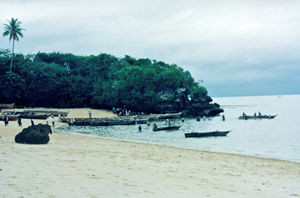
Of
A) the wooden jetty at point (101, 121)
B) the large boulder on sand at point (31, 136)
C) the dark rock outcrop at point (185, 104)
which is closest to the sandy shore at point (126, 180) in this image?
the large boulder on sand at point (31, 136)

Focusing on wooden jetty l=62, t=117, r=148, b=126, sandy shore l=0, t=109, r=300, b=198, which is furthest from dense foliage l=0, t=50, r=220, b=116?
sandy shore l=0, t=109, r=300, b=198

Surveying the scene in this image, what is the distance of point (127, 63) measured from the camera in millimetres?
110562

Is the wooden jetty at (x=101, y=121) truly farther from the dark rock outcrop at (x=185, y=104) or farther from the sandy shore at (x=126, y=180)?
the sandy shore at (x=126, y=180)

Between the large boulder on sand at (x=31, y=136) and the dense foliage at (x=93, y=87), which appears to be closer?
the large boulder on sand at (x=31, y=136)

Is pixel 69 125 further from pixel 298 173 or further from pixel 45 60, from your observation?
pixel 45 60

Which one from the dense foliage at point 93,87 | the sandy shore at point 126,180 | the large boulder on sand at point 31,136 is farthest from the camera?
the dense foliage at point 93,87

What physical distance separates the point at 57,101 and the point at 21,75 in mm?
12624

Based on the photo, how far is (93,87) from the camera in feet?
323

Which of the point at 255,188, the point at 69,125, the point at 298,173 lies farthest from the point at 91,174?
the point at 69,125

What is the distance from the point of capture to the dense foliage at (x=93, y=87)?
90688mm

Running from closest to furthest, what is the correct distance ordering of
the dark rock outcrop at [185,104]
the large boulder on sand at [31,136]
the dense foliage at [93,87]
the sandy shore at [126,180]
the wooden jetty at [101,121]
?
1. the sandy shore at [126,180]
2. the large boulder on sand at [31,136]
3. the wooden jetty at [101,121]
4. the dense foliage at [93,87]
5. the dark rock outcrop at [185,104]

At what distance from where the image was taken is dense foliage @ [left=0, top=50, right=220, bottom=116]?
90688 millimetres

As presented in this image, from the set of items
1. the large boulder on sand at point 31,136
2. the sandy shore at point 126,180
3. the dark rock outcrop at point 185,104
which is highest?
the dark rock outcrop at point 185,104

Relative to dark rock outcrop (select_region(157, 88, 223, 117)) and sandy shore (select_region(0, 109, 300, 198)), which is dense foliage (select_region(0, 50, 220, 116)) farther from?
sandy shore (select_region(0, 109, 300, 198))
